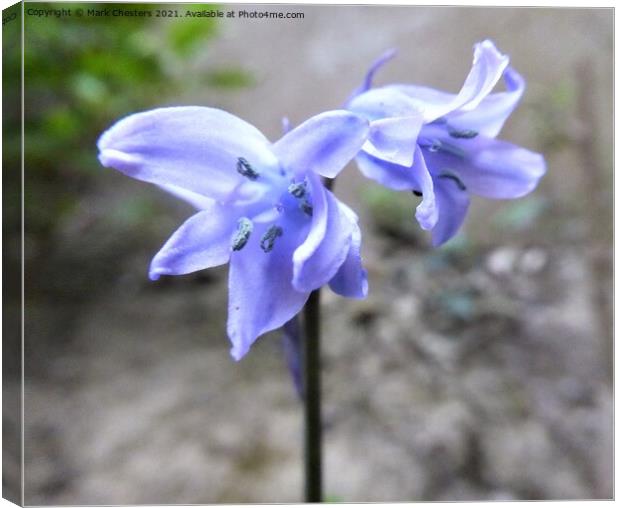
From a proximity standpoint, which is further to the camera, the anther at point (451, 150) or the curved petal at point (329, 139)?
the anther at point (451, 150)

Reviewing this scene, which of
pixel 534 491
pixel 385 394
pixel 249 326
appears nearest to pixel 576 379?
pixel 534 491

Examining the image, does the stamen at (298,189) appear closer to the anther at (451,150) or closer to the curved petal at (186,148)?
the curved petal at (186,148)

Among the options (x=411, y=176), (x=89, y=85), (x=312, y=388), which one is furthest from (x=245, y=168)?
(x=89, y=85)

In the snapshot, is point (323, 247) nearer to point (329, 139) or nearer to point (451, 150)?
point (329, 139)

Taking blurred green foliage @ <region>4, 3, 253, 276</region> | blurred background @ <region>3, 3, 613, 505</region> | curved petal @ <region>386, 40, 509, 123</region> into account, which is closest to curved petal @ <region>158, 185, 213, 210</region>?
curved petal @ <region>386, 40, 509, 123</region>

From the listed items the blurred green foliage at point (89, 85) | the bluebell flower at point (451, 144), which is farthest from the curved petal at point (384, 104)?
the blurred green foliage at point (89, 85)

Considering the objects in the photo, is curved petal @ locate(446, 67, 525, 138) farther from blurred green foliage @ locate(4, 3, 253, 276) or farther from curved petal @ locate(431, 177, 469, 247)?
blurred green foliage @ locate(4, 3, 253, 276)

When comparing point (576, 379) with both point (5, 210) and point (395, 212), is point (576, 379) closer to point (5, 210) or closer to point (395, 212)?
point (395, 212)

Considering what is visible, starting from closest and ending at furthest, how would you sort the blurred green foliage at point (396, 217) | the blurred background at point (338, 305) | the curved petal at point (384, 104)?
the curved petal at point (384, 104) < the blurred background at point (338, 305) < the blurred green foliage at point (396, 217)
